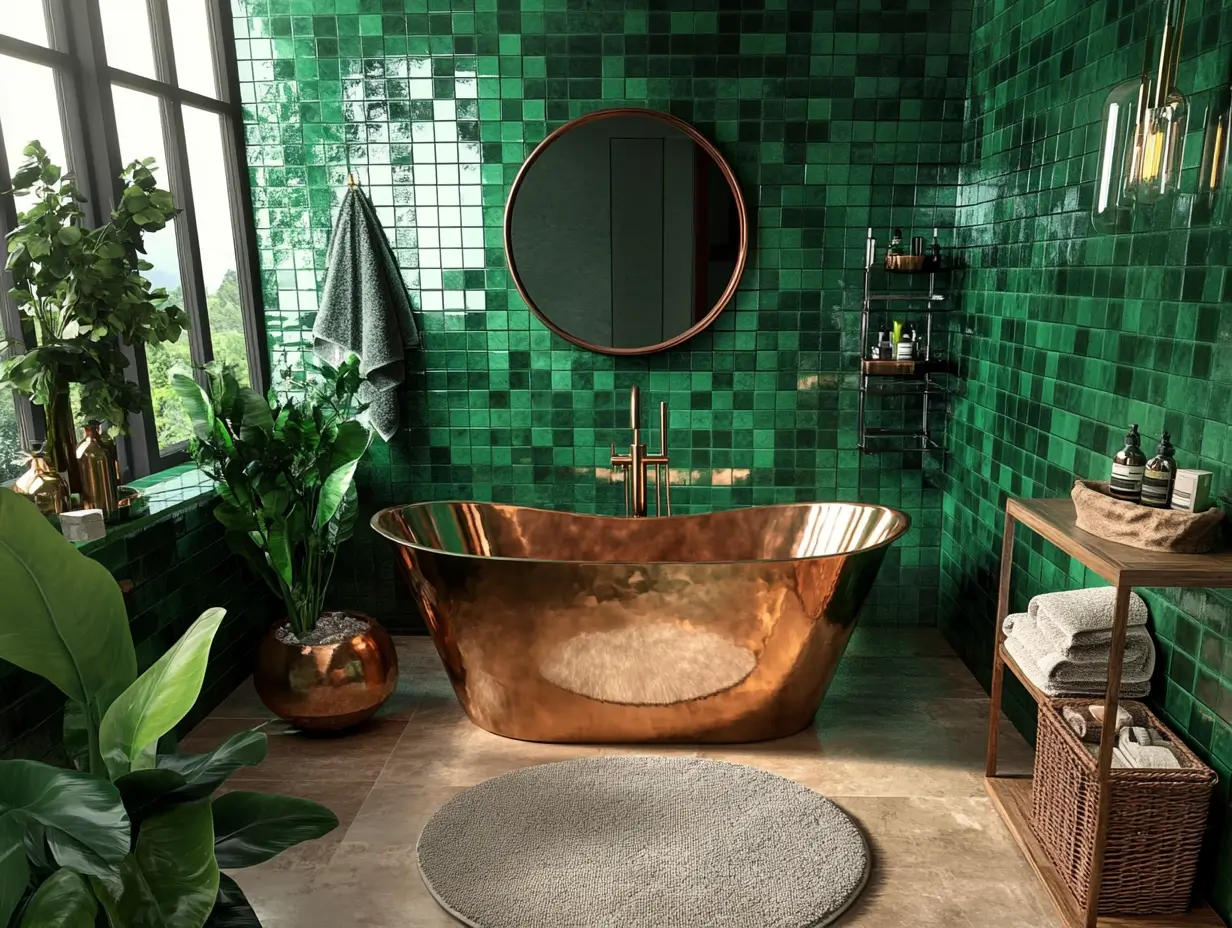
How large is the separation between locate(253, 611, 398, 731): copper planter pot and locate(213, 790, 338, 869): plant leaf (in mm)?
1186

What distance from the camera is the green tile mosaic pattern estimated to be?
2287 mm

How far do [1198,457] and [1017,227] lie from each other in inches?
46.2

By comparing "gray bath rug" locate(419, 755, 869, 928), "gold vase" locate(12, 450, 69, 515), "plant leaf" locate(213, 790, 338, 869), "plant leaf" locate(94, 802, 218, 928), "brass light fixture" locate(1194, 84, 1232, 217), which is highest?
"brass light fixture" locate(1194, 84, 1232, 217)

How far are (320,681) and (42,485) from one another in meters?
→ 0.96

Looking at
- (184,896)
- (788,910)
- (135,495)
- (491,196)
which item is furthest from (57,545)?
(491,196)

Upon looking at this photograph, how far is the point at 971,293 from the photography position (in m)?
3.40

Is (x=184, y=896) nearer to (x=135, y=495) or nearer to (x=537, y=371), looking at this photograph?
(x=135, y=495)

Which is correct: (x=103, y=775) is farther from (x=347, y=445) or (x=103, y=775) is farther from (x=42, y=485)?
(x=347, y=445)

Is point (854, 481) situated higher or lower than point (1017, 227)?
lower

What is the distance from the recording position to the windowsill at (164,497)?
2598 millimetres

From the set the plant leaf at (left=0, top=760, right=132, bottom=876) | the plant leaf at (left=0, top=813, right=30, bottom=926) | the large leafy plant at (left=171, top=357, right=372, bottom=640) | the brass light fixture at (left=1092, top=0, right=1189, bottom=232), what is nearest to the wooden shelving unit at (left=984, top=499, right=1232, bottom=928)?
the brass light fixture at (left=1092, top=0, right=1189, bottom=232)

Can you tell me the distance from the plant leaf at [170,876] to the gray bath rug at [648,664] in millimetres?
1384

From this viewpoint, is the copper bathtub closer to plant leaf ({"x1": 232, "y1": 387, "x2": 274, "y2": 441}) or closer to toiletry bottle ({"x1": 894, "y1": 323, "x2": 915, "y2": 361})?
plant leaf ({"x1": 232, "y1": 387, "x2": 274, "y2": 441})

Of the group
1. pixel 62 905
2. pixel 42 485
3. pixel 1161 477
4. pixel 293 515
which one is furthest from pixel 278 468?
pixel 1161 477
